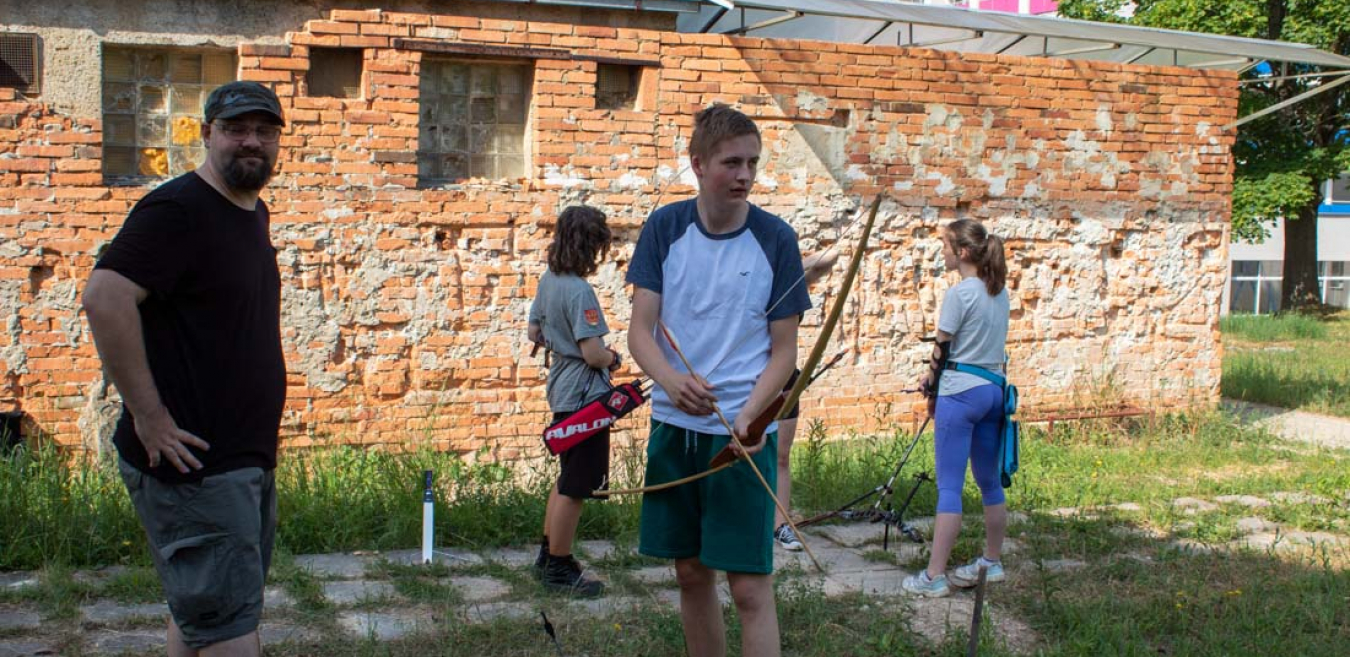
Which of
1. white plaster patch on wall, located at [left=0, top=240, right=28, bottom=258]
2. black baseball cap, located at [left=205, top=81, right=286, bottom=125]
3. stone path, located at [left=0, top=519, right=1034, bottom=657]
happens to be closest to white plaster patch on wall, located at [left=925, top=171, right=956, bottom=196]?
stone path, located at [left=0, top=519, right=1034, bottom=657]

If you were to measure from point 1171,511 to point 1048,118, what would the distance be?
4164mm

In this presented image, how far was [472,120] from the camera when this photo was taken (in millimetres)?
8648

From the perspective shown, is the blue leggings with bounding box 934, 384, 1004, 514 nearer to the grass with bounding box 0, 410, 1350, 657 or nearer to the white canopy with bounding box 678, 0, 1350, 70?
the grass with bounding box 0, 410, 1350, 657

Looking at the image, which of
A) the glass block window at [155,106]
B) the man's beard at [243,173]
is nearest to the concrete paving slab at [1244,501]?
the man's beard at [243,173]

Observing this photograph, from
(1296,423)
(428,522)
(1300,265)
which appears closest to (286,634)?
(428,522)

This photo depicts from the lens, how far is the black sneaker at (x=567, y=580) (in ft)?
17.0

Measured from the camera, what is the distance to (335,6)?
8047mm

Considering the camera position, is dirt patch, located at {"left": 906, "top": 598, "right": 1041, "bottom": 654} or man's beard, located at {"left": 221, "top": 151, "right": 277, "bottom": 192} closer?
man's beard, located at {"left": 221, "top": 151, "right": 277, "bottom": 192}

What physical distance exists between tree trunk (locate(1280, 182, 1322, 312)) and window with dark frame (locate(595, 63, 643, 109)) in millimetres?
19830

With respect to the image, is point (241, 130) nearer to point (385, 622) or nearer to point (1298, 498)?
point (385, 622)

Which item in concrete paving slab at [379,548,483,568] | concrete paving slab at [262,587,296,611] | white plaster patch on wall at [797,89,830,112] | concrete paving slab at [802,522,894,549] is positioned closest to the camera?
concrete paving slab at [262,587,296,611]

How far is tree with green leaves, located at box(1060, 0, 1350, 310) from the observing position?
2008 cm

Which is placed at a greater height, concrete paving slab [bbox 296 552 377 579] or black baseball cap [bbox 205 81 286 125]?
black baseball cap [bbox 205 81 286 125]

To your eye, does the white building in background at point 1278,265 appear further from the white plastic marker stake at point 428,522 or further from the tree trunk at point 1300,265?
the white plastic marker stake at point 428,522
